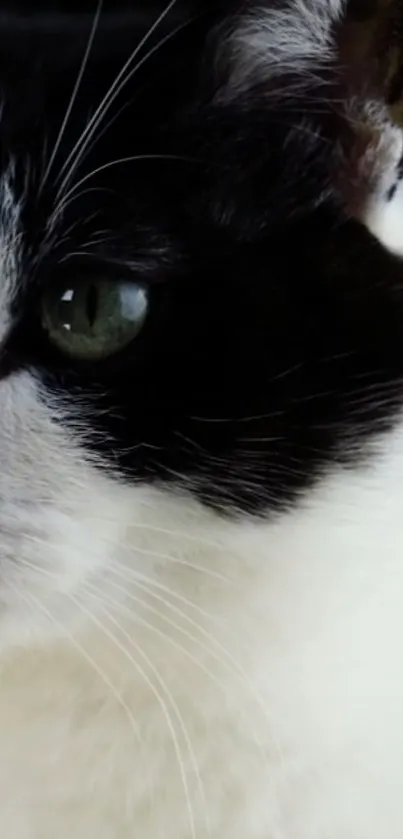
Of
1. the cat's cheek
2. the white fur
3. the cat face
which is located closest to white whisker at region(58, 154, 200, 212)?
the cat face

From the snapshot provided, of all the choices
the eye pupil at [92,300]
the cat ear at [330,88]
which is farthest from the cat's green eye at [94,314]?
the cat ear at [330,88]

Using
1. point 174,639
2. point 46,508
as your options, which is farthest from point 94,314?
point 174,639

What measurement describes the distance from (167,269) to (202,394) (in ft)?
0.26

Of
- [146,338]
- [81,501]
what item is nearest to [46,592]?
[81,501]

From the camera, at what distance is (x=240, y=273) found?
0.69m

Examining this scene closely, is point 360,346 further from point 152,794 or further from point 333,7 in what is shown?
point 152,794

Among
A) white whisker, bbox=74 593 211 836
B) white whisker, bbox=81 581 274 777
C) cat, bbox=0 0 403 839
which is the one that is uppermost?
cat, bbox=0 0 403 839

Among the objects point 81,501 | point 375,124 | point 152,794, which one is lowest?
point 152,794

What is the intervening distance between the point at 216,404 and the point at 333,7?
0.79ft

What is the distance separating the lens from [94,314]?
0.67m

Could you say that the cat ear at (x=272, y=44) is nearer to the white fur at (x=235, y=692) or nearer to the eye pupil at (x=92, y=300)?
the eye pupil at (x=92, y=300)

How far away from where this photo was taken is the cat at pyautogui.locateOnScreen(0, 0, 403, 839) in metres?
0.67

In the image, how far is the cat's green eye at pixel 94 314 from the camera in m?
0.66

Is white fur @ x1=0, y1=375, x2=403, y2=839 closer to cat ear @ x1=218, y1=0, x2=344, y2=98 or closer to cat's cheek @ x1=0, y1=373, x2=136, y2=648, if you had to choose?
cat's cheek @ x1=0, y1=373, x2=136, y2=648
